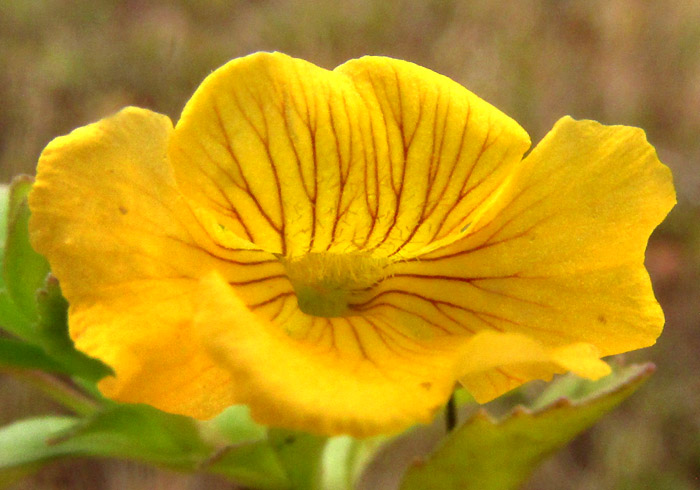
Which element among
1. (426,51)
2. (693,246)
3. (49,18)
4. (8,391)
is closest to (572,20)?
(426,51)

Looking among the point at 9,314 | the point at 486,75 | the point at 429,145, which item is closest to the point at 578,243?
the point at 429,145

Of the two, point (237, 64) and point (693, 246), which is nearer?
point (237, 64)

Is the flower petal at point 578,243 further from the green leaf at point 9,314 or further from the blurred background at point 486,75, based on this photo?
the blurred background at point 486,75

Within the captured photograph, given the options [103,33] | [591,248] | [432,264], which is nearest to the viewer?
[591,248]

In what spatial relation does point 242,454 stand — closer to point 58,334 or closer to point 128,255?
point 58,334

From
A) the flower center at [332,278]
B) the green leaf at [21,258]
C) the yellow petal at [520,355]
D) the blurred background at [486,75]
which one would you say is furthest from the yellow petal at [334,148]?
the blurred background at [486,75]

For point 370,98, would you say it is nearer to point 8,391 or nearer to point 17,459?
point 17,459
